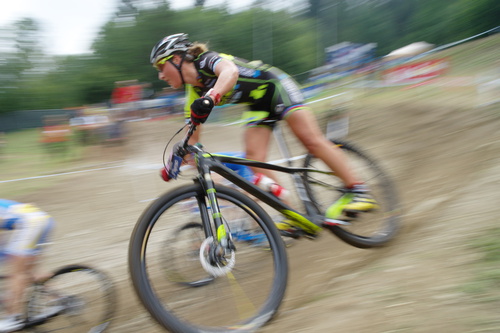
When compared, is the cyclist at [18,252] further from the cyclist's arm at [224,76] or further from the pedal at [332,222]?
the pedal at [332,222]

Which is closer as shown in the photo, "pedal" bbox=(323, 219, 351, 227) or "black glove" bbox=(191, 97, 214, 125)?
"black glove" bbox=(191, 97, 214, 125)

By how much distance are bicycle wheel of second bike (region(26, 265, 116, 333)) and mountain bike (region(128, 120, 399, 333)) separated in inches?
18.6

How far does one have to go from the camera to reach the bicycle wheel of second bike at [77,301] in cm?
328

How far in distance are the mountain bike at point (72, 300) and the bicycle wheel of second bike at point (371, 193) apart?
1.88m

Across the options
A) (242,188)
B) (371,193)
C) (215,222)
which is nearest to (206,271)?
(215,222)

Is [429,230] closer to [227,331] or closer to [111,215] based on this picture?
[227,331]

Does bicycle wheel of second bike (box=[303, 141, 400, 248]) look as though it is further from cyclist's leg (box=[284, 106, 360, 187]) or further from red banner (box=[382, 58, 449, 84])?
red banner (box=[382, 58, 449, 84])

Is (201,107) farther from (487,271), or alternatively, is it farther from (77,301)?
(487,271)

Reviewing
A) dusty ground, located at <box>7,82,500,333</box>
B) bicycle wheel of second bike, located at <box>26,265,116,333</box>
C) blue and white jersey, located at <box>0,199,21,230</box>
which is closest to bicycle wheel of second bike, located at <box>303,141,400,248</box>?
dusty ground, located at <box>7,82,500,333</box>

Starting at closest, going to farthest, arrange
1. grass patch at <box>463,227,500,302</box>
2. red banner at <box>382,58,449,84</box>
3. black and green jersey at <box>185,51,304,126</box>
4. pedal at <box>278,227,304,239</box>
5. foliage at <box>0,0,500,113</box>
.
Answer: grass patch at <box>463,227,500,302</box>, pedal at <box>278,227,304,239</box>, black and green jersey at <box>185,51,304,126</box>, red banner at <box>382,58,449,84</box>, foliage at <box>0,0,500,113</box>

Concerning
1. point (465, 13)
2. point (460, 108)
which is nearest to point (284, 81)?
point (460, 108)

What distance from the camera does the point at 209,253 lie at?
2.74 meters

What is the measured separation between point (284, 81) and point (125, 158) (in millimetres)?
8635

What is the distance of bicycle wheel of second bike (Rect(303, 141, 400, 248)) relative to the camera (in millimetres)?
3820
